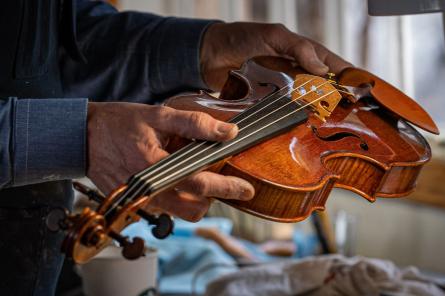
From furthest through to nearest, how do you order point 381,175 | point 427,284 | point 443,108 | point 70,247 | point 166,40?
point 443,108
point 427,284
point 166,40
point 381,175
point 70,247

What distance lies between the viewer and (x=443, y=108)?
2.83 meters

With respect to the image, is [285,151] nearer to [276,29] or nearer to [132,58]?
[276,29]

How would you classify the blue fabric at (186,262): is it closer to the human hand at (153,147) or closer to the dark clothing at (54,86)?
the dark clothing at (54,86)

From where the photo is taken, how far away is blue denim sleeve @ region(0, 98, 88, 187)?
821 millimetres

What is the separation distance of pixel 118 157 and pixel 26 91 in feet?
1.04

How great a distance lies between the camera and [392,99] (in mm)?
1071

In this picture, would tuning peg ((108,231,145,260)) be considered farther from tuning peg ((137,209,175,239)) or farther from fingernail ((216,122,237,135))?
fingernail ((216,122,237,135))

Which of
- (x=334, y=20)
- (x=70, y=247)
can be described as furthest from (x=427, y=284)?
(x=334, y=20)

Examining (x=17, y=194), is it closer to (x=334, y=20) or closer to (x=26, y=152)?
(x=26, y=152)

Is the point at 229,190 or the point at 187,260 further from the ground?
the point at 229,190

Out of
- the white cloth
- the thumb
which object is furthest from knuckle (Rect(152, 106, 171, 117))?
the white cloth

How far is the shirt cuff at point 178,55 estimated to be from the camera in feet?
3.95

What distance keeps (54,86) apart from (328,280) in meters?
0.70

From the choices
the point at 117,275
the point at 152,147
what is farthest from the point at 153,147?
the point at 117,275
